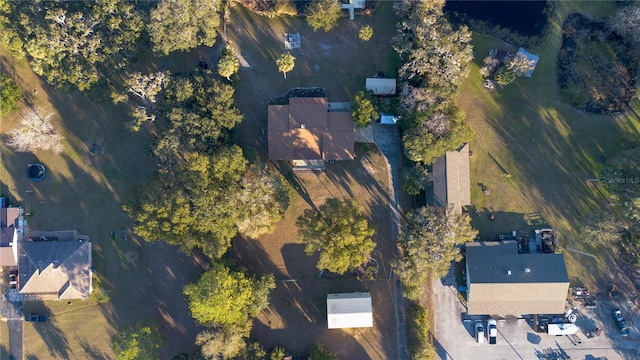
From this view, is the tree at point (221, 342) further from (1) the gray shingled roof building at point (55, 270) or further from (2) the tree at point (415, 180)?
(2) the tree at point (415, 180)

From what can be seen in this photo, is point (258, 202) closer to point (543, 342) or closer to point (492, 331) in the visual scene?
point (492, 331)

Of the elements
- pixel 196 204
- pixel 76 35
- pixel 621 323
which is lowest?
pixel 621 323

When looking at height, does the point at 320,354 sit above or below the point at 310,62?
below

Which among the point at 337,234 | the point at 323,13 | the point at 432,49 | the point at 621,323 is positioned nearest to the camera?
the point at 337,234

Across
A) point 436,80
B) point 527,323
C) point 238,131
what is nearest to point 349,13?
point 436,80

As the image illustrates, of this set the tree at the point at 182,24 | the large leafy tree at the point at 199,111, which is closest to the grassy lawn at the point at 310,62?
the tree at the point at 182,24

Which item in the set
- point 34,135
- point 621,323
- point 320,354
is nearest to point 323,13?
point 34,135

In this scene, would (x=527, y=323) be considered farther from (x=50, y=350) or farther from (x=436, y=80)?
(x=50, y=350)
